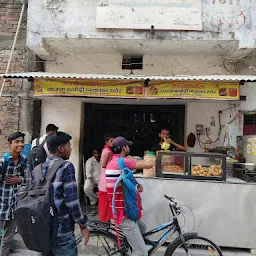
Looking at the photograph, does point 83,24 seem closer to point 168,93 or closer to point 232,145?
point 168,93

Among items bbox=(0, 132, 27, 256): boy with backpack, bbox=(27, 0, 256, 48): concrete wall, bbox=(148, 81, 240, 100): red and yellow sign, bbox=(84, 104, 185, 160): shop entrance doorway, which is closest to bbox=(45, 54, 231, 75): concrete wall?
bbox=(27, 0, 256, 48): concrete wall

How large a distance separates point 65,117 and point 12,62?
1.94 metres

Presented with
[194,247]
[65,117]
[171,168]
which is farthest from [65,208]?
[65,117]

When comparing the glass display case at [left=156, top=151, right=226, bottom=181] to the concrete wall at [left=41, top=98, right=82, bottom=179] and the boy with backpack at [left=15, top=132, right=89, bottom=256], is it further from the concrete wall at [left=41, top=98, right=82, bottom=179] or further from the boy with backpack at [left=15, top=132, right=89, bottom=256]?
the concrete wall at [left=41, top=98, right=82, bottom=179]

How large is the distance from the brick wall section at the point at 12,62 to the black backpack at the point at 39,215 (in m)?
4.85

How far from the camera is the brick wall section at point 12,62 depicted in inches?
278

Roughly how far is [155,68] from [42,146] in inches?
147

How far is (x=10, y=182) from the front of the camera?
153 inches

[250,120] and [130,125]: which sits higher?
[250,120]

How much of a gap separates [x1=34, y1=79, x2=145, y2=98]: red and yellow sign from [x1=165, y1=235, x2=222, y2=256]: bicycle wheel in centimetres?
300

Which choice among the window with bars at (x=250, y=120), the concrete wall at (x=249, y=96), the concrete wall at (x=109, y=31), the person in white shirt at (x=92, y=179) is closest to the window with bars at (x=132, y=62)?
the concrete wall at (x=109, y=31)

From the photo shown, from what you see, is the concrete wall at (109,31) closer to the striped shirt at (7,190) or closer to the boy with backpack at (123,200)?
the striped shirt at (7,190)

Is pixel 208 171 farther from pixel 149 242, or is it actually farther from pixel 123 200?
pixel 123 200

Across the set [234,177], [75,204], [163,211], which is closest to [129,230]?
→ [75,204]
